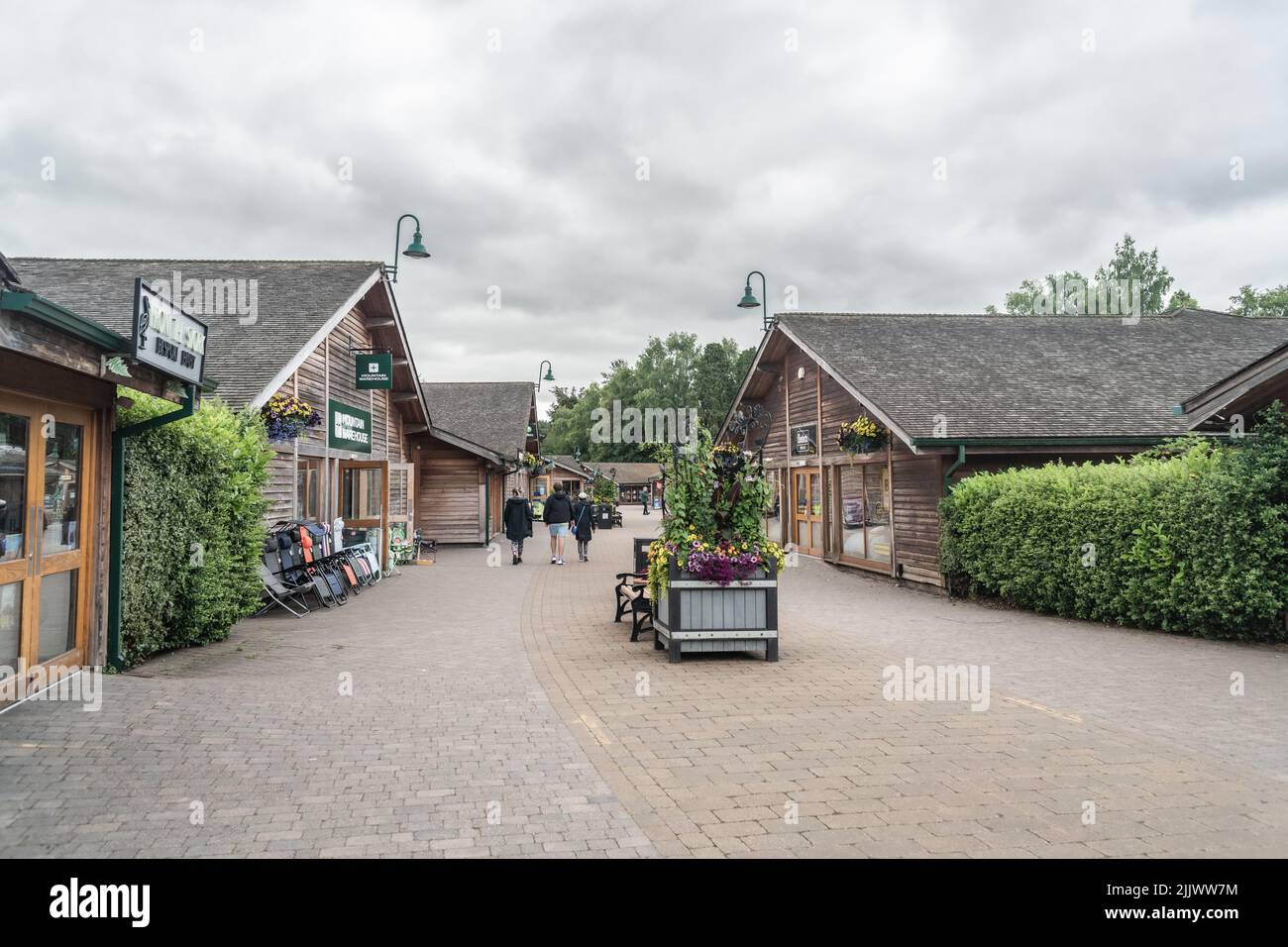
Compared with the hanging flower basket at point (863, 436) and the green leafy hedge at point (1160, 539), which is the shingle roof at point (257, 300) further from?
the green leafy hedge at point (1160, 539)

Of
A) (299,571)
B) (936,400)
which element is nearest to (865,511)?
(936,400)

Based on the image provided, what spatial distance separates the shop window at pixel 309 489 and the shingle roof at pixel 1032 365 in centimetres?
940

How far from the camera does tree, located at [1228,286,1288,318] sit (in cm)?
4962

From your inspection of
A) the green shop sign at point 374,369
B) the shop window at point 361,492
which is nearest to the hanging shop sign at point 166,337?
the green shop sign at point 374,369

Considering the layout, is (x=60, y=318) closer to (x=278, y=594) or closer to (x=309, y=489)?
(x=278, y=594)

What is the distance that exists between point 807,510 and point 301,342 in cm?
1202

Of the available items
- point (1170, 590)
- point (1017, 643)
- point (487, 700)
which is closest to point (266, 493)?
point (487, 700)

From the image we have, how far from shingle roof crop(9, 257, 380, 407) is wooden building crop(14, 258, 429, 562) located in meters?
0.02

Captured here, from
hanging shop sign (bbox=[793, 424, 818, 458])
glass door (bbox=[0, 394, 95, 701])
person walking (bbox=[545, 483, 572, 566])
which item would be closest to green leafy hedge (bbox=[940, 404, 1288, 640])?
hanging shop sign (bbox=[793, 424, 818, 458])

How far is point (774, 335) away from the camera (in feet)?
66.4

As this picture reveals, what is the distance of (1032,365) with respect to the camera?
1730 centimetres

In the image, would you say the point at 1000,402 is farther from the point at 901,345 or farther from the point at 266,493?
the point at 266,493

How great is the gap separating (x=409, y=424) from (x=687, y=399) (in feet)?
193

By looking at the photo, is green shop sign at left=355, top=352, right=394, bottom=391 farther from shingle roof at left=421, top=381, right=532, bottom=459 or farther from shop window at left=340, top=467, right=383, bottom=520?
shingle roof at left=421, top=381, right=532, bottom=459
